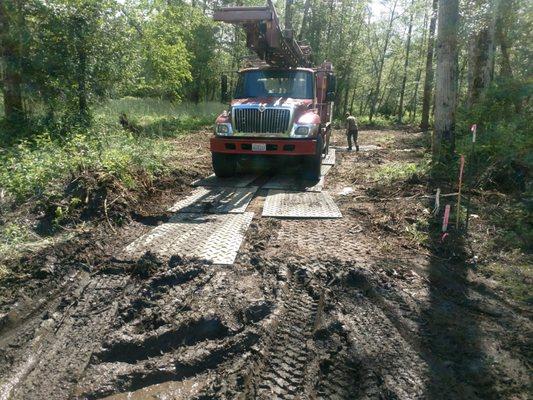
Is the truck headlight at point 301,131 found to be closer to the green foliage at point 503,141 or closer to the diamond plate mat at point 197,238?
the diamond plate mat at point 197,238

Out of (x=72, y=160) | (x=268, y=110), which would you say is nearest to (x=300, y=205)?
(x=268, y=110)

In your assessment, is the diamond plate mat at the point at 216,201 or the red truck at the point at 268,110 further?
the red truck at the point at 268,110

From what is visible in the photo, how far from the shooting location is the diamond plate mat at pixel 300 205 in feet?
20.9

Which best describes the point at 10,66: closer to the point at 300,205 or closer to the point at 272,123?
the point at 272,123

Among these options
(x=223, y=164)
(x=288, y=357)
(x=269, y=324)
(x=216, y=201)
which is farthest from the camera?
(x=223, y=164)

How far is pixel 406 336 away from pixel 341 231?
250 cm

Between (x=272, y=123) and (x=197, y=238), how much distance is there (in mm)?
3771

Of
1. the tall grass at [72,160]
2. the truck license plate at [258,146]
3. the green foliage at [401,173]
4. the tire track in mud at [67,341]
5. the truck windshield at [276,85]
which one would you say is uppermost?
the truck windshield at [276,85]

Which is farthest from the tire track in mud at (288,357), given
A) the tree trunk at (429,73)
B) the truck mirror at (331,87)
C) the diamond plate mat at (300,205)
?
the tree trunk at (429,73)

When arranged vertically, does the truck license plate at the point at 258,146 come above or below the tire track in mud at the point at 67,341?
above

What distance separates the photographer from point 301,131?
8062 millimetres

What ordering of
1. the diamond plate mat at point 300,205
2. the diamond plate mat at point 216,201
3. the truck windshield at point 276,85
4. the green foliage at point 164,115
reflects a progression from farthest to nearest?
1. the green foliage at point 164,115
2. the truck windshield at point 276,85
3. the diamond plate mat at point 216,201
4. the diamond plate mat at point 300,205

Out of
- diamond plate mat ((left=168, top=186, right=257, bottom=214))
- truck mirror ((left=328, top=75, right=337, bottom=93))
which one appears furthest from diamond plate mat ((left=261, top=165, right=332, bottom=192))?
truck mirror ((left=328, top=75, right=337, bottom=93))

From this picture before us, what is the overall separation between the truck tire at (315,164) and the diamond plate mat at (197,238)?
2.70 m
